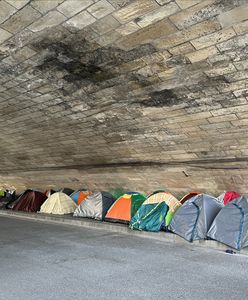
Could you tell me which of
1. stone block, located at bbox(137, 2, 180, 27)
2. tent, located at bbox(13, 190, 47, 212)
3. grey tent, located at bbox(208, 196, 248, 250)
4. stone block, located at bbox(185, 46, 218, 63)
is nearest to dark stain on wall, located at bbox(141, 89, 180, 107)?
stone block, located at bbox(185, 46, 218, 63)

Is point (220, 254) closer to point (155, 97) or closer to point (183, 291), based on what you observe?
point (183, 291)

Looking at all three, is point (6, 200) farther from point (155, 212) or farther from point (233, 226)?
point (233, 226)

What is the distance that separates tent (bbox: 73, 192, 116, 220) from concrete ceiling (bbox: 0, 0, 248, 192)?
1.24 m

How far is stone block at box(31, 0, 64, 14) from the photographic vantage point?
388 cm

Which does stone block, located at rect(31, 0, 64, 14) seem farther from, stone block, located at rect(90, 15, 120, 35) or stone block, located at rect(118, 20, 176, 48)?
stone block, located at rect(118, 20, 176, 48)

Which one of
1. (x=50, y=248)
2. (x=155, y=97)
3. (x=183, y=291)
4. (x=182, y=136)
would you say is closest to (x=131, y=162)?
(x=182, y=136)

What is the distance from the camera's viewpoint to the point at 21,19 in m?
4.24

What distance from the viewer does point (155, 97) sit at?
599 cm

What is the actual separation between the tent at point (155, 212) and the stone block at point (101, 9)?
4235 mm

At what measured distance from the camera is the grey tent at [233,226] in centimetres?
514

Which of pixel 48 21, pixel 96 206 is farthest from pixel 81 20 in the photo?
pixel 96 206

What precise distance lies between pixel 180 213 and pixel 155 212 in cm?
68

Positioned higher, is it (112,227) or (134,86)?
(134,86)

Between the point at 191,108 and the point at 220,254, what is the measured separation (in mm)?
2793
